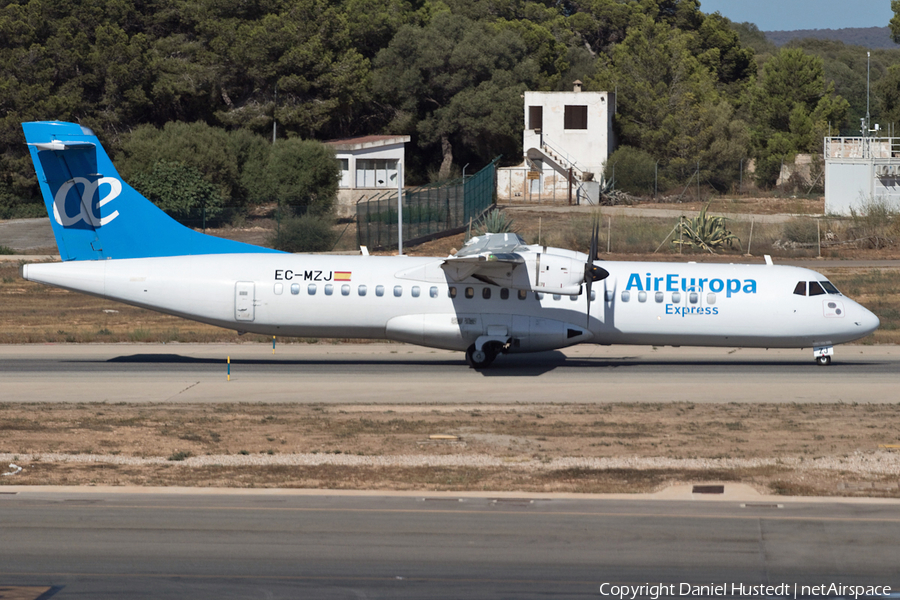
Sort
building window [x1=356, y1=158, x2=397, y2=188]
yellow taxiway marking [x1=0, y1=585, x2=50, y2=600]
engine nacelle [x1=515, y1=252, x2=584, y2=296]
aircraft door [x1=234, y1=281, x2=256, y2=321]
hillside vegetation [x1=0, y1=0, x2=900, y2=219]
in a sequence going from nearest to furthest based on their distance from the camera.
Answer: yellow taxiway marking [x1=0, y1=585, x2=50, y2=600], engine nacelle [x1=515, y1=252, x2=584, y2=296], aircraft door [x1=234, y1=281, x2=256, y2=321], hillside vegetation [x1=0, y1=0, x2=900, y2=219], building window [x1=356, y1=158, x2=397, y2=188]

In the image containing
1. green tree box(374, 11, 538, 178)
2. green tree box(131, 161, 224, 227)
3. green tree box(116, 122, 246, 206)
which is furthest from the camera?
green tree box(374, 11, 538, 178)

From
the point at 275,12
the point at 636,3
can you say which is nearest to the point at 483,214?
the point at 275,12

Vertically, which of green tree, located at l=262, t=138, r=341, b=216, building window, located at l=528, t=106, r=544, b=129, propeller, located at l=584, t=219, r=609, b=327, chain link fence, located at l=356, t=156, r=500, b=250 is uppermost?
building window, located at l=528, t=106, r=544, b=129

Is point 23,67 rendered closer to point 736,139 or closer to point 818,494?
point 736,139

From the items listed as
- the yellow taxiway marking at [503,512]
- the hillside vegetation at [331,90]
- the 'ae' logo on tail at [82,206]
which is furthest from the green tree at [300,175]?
the yellow taxiway marking at [503,512]

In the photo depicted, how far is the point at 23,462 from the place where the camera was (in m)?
15.7

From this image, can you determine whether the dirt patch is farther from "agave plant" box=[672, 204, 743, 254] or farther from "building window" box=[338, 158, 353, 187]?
"building window" box=[338, 158, 353, 187]

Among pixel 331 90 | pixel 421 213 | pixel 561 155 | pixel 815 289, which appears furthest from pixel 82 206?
pixel 561 155

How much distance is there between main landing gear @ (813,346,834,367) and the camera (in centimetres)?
2625

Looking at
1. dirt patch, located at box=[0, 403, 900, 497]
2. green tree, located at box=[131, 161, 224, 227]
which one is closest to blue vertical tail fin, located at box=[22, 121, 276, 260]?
dirt patch, located at box=[0, 403, 900, 497]

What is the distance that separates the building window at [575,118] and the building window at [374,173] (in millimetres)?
15478

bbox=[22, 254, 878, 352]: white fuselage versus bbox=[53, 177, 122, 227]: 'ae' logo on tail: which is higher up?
bbox=[53, 177, 122, 227]: 'ae' logo on tail

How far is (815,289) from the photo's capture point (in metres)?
25.8

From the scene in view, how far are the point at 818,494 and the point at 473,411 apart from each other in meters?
7.99
